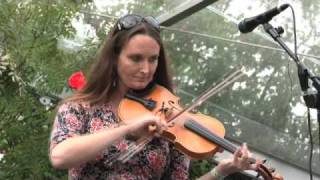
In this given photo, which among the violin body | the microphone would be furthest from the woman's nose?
the microphone

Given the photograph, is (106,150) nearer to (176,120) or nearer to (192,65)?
(176,120)

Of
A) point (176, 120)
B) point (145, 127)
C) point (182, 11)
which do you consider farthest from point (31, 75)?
→ point (145, 127)

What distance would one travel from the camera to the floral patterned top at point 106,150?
1.83 metres

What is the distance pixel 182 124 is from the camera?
2012mm

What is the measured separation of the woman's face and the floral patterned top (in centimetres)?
12

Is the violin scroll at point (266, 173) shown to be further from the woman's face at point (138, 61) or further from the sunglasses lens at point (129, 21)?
the sunglasses lens at point (129, 21)

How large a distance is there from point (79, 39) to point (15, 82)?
0.97 m

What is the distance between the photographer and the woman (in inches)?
67.8

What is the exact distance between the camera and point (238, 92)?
3770 mm

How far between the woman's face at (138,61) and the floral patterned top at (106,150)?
121 mm

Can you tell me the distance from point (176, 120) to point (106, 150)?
0.28m

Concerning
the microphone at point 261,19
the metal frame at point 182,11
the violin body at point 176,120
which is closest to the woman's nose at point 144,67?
the violin body at point 176,120

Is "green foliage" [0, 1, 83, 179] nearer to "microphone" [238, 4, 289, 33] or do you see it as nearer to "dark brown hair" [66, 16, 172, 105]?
"dark brown hair" [66, 16, 172, 105]

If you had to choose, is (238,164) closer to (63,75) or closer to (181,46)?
(63,75)
